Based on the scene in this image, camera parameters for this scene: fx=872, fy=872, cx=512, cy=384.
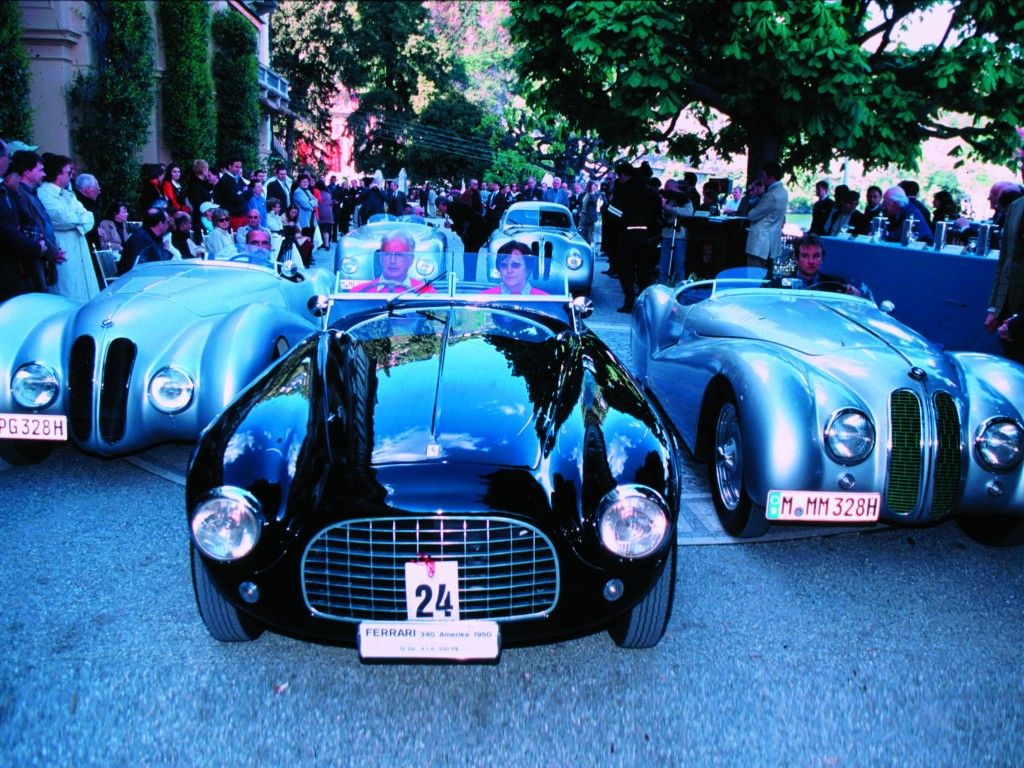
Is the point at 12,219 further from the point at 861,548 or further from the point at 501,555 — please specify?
the point at 861,548

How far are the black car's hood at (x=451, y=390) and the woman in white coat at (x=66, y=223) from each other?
Answer: 15.6ft

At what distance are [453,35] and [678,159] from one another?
7226cm

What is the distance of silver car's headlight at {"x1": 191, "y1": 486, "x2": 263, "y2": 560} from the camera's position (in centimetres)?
273

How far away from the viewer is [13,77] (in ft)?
40.2

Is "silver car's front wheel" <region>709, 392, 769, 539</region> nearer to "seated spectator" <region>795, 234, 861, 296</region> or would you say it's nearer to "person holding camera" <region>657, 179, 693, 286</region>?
"seated spectator" <region>795, 234, 861, 296</region>

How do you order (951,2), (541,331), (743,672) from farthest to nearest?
(951,2) < (541,331) < (743,672)

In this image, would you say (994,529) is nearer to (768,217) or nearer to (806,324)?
(806,324)

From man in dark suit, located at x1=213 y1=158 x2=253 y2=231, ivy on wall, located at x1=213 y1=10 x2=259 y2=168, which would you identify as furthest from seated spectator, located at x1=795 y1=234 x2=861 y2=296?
ivy on wall, located at x1=213 y1=10 x2=259 y2=168

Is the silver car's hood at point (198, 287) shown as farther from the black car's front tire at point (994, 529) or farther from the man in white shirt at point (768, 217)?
the man in white shirt at point (768, 217)

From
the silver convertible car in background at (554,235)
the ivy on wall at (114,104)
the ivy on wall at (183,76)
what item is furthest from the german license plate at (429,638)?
the ivy on wall at (183,76)

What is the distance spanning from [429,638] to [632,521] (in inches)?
28.9

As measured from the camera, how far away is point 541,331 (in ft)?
13.9

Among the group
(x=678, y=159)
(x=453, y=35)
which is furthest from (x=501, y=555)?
(x=453, y=35)

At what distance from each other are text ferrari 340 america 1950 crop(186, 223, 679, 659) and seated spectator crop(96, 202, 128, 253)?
6.96 meters
